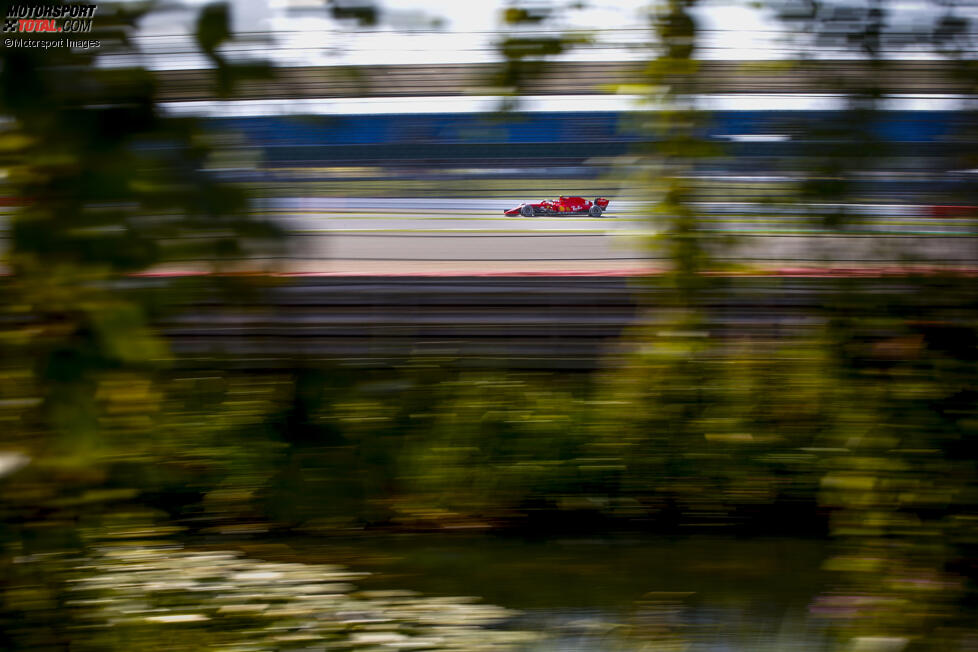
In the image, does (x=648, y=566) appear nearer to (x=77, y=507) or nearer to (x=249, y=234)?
(x=77, y=507)

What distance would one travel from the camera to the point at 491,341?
112 inches

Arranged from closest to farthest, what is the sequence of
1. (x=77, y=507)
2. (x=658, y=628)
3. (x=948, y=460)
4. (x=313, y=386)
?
(x=313, y=386) < (x=77, y=507) < (x=948, y=460) < (x=658, y=628)

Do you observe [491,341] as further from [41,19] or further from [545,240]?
[41,19]


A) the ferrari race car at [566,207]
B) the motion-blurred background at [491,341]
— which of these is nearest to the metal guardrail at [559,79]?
the motion-blurred background at [491,341]

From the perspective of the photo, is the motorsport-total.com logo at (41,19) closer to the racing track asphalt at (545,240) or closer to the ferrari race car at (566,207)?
the racing track asphalt at (545,240)

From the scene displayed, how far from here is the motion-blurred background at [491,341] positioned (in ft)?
2.96

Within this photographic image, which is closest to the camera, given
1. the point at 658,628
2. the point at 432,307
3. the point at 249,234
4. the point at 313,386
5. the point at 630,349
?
the point at 249,234

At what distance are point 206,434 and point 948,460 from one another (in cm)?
190

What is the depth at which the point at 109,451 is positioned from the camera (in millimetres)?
1121

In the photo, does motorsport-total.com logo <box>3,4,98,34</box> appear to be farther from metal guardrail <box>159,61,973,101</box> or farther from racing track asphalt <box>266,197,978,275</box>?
racing track asphalt <box>266,197,978,275</box>

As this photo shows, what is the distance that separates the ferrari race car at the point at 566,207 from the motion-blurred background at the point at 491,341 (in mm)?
65

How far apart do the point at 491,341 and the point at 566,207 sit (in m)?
0.58

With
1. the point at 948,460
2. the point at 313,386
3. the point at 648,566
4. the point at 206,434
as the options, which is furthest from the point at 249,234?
the point at 648,566

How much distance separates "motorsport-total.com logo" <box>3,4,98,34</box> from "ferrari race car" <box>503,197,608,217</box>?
1614 mm
